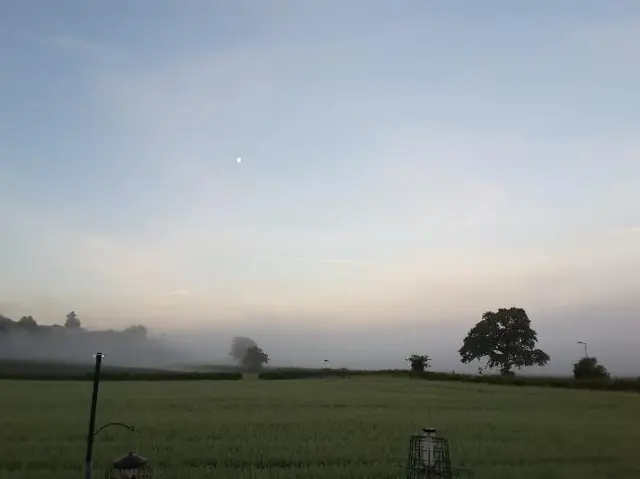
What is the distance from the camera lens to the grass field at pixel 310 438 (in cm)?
1225

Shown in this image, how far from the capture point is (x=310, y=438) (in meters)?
16.1

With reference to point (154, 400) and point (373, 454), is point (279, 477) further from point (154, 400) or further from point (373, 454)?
point (154, 400)

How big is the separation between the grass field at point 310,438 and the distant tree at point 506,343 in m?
54.9

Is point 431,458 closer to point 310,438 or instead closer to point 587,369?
point 310,438

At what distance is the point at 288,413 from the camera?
23078 millimetres

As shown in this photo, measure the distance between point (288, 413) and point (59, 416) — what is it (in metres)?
8.34

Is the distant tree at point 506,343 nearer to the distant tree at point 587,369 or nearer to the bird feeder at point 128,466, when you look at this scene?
the distant tree at point 587,369

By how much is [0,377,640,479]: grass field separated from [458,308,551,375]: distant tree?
54.9m

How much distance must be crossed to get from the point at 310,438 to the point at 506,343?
71022 millimetres

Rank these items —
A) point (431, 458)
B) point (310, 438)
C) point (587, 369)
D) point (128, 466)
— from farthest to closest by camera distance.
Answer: point (587, 369) → point (310, 438) → point (431, 458) → point (128, 466)

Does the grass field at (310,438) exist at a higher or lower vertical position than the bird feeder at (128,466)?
lower

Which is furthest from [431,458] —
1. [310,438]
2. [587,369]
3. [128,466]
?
[587,369]

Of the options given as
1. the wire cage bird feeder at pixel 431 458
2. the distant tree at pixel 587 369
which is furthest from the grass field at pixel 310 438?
the distant tree at pixel 587 369

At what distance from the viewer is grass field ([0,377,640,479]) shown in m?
12.2
